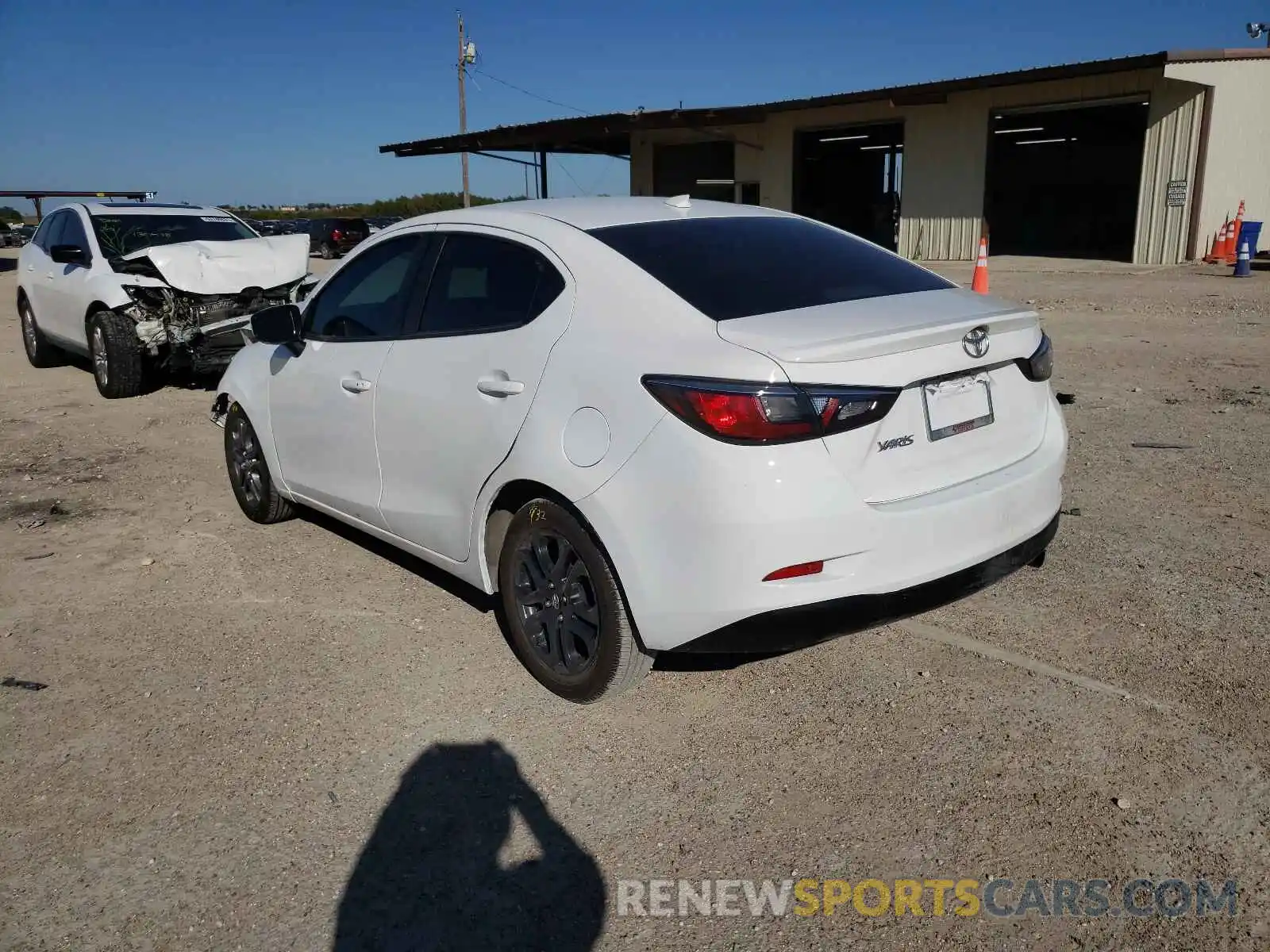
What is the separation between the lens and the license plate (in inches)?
127

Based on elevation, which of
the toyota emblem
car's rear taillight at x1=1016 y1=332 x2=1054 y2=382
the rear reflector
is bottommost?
the rear reflector

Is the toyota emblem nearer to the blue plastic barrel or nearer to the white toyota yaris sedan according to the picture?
the white toyota yaris sedan

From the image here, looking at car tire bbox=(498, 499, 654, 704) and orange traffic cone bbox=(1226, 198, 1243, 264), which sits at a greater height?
orange traffic cone bbox=(1226, 198, 1243, 264)

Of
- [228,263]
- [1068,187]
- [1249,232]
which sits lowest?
[228,263]

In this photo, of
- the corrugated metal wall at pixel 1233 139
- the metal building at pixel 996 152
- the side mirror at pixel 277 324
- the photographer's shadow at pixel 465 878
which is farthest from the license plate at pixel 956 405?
the corrugated metal wall at pixel 1233 139

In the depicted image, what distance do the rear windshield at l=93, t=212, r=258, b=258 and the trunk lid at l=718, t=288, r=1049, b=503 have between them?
28.0ft

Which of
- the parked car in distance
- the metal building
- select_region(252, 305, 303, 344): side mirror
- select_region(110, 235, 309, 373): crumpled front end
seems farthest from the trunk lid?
the parked car in distance

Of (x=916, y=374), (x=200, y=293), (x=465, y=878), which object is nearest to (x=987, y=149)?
(x=200, y=293)

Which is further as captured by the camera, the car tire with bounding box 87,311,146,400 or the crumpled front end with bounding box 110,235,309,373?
the car tire with bounding box 87,311,146,400

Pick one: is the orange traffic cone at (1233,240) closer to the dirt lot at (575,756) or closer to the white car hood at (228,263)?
the dirt lot at (575,756)

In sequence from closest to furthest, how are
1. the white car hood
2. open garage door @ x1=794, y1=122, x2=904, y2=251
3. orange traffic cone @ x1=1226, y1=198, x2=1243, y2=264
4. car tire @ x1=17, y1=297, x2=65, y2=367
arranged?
the white car hood → car tire @ x1=17, y1=297, x2=65, y2=367 → orange traffic cone @ x1=1226, y1=198, x2=1243, y2=264 → open garage door @ x1=794, y1=122, x2=904, y2=251

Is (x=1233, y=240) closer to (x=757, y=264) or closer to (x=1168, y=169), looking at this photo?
(x=1168, y=169)

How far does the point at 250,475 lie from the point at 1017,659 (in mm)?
3991

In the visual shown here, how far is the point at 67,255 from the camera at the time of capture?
970 centimetres
